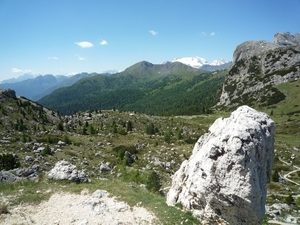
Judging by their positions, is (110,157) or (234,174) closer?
(234,174)

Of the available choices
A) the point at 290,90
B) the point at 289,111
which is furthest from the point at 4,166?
the point at 290,90

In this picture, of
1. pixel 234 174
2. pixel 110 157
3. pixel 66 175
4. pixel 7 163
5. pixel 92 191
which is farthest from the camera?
pixel 110 157

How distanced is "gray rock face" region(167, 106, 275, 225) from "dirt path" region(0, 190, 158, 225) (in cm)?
503

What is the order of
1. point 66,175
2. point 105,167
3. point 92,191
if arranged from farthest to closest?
point 105,167, point 66,175, point 92,191

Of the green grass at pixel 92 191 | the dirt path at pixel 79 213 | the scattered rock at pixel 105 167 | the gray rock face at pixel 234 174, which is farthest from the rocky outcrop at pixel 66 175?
the scattered rock at pixel 105 167

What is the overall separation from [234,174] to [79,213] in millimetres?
14999

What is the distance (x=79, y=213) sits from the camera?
68.5 ft

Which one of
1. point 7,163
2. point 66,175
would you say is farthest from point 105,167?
point 66,175

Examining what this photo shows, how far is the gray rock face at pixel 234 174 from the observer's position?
1836 centimetres

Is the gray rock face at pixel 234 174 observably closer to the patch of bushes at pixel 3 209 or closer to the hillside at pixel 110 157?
the hillside at pixel 110 157

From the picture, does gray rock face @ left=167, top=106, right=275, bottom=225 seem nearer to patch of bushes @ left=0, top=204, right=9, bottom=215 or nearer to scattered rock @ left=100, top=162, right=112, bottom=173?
patch of bushes @ left=0, top=204, right=9, bottom=215

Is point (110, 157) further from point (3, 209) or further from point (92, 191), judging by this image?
point (3, 209)

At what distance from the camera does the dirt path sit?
64.7 feet

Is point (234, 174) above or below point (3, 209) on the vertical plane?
above
